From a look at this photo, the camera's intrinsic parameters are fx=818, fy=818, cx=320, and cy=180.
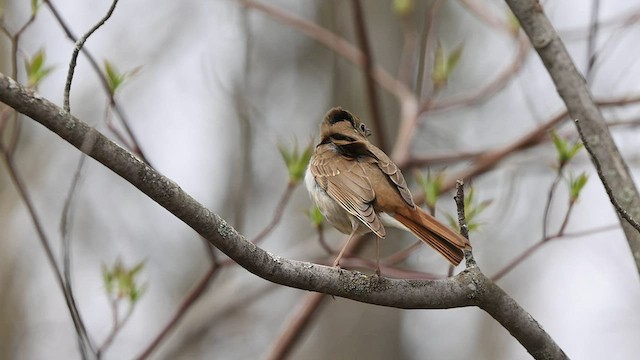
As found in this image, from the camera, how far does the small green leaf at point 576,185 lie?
3204 millimetres

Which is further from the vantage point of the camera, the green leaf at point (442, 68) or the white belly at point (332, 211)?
the green leaf at point (442, 68)

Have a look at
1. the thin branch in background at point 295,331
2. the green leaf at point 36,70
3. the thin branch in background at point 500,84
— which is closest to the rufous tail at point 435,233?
the thin branch in background at point 295,331

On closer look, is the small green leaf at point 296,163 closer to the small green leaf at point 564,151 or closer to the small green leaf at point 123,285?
the small green leaf at point 123,285

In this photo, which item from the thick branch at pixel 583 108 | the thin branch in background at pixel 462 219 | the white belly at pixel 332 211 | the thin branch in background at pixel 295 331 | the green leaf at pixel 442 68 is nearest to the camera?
the thin branch in background at pixel 462 219

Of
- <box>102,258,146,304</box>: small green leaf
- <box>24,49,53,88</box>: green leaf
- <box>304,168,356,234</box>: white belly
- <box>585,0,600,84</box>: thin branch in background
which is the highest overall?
<box>585,0,600,84</box>: thin branch in background

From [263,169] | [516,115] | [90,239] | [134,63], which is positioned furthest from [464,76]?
[90,239]

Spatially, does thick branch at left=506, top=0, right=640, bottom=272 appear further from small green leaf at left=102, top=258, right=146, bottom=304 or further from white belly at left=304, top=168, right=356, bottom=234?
small green leaf at left=102, top=258, right=146, bottom=304

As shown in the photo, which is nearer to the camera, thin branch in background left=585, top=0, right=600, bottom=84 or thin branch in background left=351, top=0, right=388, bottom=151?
thin branch in background left=585, top=0, right=600, bottom=84

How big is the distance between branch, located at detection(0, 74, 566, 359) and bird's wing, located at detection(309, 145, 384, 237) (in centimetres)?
48

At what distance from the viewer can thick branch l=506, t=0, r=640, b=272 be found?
9.61 feet

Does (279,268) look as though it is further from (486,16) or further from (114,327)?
(486,16)

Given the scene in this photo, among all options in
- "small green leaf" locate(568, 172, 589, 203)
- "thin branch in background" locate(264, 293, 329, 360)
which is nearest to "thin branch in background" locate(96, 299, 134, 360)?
"thin branch in background" locate(264, 293, 329, 360)

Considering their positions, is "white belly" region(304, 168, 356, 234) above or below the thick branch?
below

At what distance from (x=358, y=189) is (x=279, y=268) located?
99 centimetres
